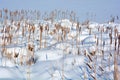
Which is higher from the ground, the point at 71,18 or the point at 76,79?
the point at 71,18

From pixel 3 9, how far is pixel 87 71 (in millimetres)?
5260

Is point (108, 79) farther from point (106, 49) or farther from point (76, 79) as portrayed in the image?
point (106, 49)

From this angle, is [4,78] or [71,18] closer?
[4,78]

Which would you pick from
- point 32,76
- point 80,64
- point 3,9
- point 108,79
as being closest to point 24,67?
point 32,76

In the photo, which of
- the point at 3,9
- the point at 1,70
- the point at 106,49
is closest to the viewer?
the point at 1,70

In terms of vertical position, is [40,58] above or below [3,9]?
below

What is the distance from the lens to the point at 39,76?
265cm

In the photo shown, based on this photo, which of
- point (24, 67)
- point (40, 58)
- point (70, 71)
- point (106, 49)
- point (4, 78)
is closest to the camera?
point (4, 78)

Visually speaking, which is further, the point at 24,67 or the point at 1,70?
the point at 24,67

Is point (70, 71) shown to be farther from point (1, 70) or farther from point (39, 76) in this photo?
point (1, 70)

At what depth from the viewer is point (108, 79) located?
252 centimetres

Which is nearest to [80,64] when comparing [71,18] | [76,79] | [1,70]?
[76,79]

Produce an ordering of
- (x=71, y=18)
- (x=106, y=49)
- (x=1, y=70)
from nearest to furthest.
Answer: (x=1, y=70) < (x=106, y=49) < (x=71, y=18)

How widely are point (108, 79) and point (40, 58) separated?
142 cm
